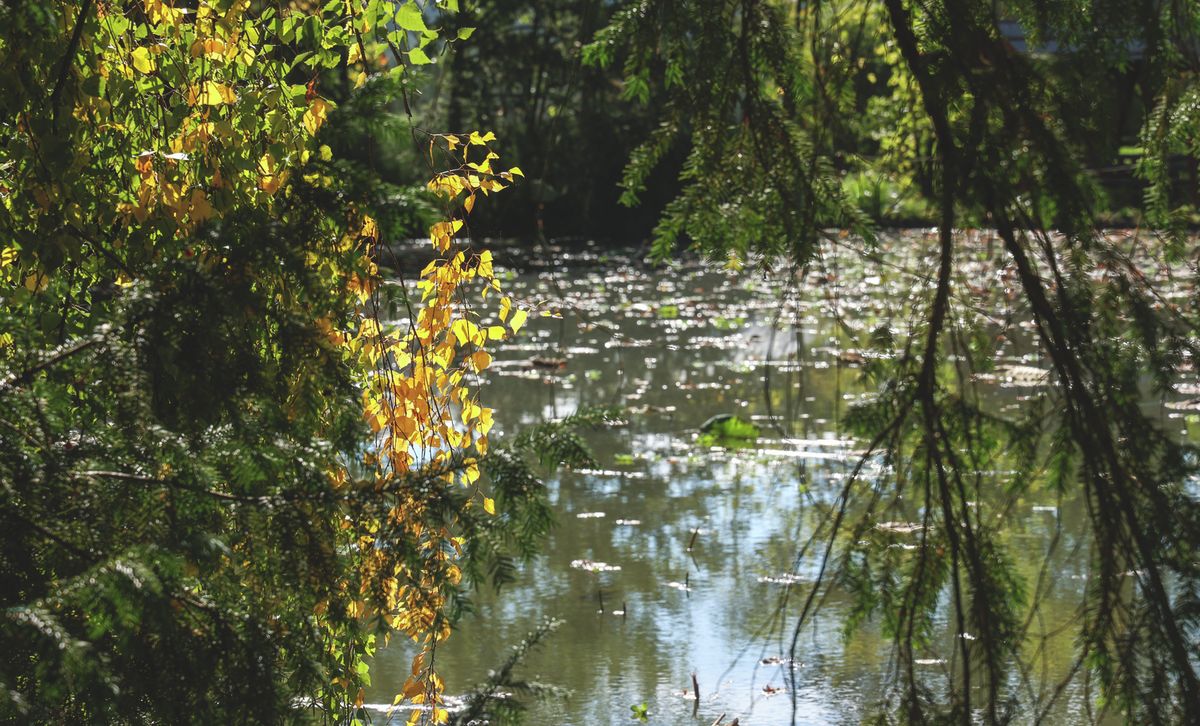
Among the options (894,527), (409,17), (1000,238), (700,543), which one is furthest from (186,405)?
(700,543)

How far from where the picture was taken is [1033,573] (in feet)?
17.3

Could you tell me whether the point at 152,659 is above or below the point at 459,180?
below

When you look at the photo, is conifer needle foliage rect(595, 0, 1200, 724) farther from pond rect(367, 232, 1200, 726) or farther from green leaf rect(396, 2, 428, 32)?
green leaf rect(396, 2, 428, 32)

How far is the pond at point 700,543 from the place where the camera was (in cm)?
423

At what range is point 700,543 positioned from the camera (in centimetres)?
Answer: 576

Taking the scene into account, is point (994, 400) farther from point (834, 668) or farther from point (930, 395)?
point (930, 395)

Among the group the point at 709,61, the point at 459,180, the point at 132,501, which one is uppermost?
the point at 709,61

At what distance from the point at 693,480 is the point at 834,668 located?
2282 mm

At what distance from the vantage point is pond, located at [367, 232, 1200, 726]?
13.9 feet

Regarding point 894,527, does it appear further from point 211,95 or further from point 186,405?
point 186,405

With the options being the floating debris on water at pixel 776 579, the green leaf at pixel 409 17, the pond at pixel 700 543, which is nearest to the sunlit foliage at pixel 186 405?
the green leaf at pixel 409 17

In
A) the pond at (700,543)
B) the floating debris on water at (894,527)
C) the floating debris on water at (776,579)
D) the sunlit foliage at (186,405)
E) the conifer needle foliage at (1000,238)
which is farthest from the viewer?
the floating debris on water at (776,579)

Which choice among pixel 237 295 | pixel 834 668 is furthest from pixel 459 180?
pixel 834 668

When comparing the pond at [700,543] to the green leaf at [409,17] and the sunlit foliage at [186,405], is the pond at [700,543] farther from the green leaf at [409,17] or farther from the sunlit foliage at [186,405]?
the green leaf at [409,17]
